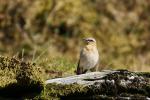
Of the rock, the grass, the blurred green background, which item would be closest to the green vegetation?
the blurred green background

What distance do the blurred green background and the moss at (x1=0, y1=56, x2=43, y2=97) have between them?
1004cm

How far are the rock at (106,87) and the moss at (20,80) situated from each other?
0.20 metres

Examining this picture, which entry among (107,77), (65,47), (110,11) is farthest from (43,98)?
(110,11)

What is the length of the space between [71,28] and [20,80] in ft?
40.1

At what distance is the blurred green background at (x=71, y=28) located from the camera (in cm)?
1814

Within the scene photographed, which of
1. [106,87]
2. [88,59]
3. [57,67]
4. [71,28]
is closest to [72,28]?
[71,28]

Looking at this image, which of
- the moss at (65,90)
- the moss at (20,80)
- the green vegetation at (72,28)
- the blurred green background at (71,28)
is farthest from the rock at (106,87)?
the blurred green background at (71,28)

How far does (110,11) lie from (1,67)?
13.2 metres

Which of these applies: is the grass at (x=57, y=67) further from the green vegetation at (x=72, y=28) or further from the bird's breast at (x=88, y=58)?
the green vegetation at (x=72, y=28)

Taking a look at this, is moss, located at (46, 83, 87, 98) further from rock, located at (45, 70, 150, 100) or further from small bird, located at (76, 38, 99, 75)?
small bird, located at (76, 38, 99, 75)

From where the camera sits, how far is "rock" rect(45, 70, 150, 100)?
21.7 feet

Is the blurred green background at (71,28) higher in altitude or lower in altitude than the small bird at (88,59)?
higher

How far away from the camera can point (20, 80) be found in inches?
267

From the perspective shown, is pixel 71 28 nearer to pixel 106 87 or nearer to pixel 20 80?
pixel 20 80
